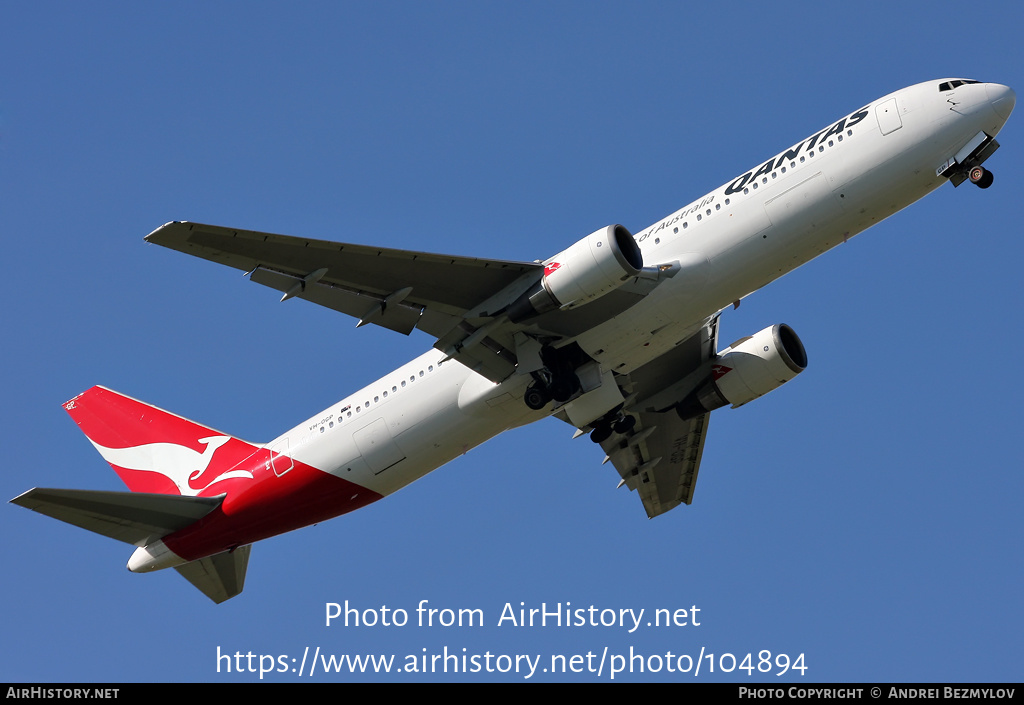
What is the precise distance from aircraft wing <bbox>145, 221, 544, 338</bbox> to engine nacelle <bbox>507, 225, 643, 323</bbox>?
79 centimetres

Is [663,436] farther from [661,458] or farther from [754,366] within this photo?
[754,366]

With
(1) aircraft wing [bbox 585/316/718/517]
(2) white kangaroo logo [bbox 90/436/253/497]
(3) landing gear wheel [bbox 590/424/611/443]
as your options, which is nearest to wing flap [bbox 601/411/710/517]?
(1) aircraft wing [bbox 585/316/718/517]

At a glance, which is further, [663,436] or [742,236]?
[663,436]

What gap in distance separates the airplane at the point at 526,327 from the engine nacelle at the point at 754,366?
40 millimetres

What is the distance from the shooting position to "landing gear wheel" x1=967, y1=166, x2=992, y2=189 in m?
25.9

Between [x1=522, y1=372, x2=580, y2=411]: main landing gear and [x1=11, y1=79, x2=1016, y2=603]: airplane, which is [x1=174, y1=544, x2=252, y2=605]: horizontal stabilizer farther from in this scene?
[x1=522, y1=372, x2=580, y2=411]: main landing gear

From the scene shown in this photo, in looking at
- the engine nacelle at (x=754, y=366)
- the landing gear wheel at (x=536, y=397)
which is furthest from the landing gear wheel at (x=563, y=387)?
the engine nacelle at (x=754, y=366)

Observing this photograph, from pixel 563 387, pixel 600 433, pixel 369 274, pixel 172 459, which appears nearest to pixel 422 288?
pixel 369 274

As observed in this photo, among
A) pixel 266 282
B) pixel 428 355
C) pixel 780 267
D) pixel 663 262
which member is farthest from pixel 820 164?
pixel 266 282

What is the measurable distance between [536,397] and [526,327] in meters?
1.78

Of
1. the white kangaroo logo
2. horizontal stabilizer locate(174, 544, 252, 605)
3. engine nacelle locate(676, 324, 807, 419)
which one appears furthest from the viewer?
the white kangaroo logo

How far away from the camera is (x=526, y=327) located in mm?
27703

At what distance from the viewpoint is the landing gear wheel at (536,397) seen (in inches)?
1104

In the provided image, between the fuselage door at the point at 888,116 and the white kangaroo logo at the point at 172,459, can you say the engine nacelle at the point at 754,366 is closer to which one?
the fuselage door at the point at 888,116
